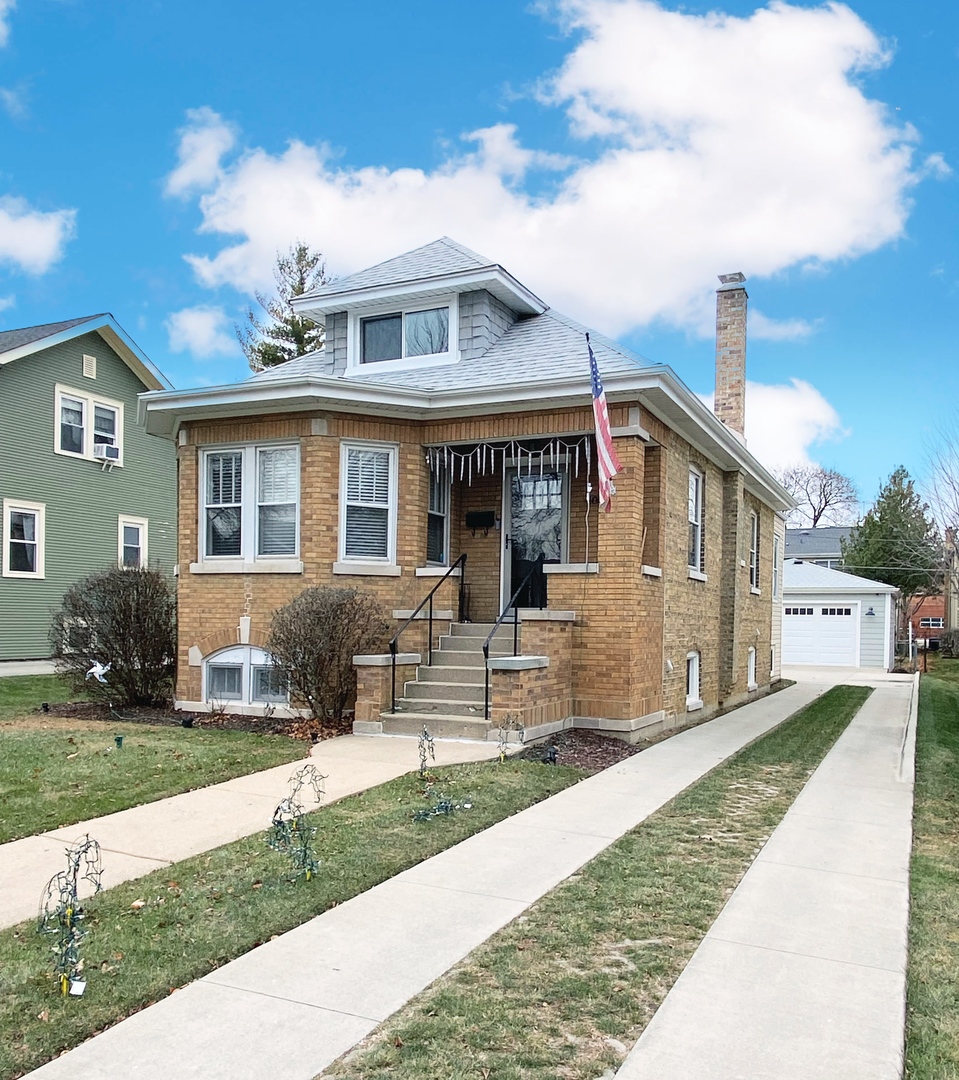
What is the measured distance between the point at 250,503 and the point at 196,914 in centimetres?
795

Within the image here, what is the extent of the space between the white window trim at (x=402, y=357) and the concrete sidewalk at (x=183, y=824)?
255 inches

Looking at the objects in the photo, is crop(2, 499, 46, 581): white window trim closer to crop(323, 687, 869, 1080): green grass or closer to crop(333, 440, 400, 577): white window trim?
crop(333, 440, 400, 577): white window trim

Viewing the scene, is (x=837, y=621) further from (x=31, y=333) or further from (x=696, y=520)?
(x=31, y=333)

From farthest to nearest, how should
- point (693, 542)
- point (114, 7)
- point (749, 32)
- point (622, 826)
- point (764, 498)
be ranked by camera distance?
point (764, 498) → point (114, 7) → point (693, 542) → point (749, 32) → point (622, 826)

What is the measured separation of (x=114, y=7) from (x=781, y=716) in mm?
16081

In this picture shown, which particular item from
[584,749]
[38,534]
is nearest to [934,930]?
[584,749]

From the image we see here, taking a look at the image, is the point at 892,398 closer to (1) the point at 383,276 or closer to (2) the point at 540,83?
(2) the point at 540,83

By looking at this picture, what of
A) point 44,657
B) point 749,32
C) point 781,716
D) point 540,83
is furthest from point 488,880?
point 44,657

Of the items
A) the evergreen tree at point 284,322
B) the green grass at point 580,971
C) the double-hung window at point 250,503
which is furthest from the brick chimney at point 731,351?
the evergreen tree at point 284,322

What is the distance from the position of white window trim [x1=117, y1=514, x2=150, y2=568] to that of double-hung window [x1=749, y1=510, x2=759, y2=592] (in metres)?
15.0

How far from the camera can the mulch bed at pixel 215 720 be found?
10336mm

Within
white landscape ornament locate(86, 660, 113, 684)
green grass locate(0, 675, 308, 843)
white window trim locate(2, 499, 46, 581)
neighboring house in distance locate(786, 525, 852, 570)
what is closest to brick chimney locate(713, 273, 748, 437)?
green grass locate(0, 675, 308, 843)

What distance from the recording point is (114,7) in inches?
587

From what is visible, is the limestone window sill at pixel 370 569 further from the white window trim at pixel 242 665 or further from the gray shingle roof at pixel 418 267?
the gray shingle roof at pixel 418 267
